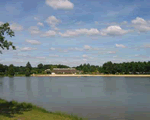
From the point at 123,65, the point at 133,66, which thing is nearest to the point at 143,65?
A: the point at 133,66

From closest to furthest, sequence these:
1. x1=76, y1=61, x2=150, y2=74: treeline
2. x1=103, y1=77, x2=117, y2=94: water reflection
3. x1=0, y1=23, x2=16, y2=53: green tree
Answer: x1=0, y1=23, x2=16, y2=53: green tree → x1=103, y1=77, x2=117, y2=94: water reflection → x1=76, y1=61, x2=150, y2=74: treeline

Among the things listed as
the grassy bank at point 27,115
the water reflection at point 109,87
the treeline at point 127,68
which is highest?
the treeline at point 127,68

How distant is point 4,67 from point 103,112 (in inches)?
6956

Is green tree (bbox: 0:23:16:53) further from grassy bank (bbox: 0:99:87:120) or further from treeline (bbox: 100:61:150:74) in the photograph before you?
treeline (bbox: 100:61:150:74)

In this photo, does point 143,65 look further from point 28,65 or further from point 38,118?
point 38,118

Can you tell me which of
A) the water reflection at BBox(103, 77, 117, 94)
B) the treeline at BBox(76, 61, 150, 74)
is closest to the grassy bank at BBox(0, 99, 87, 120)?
the water reflection at BBox(103, 77, 117, 94)

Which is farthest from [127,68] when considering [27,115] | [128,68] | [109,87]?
[27,115]

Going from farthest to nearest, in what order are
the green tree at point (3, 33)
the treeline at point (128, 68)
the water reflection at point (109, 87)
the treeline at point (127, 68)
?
the treeline at point (127, 68) → the treeline at point (128, 68) → the water reflection at point (109, 87) → the green tree at point (3, 33)

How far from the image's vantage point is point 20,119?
42.1 ft

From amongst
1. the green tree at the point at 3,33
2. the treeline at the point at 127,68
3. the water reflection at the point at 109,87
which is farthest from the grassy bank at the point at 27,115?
the treeline at the point at 127,68

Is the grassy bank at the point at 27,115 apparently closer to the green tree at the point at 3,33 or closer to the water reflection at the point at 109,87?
the green tree at the point at 3,33

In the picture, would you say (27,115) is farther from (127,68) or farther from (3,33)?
(127,68)

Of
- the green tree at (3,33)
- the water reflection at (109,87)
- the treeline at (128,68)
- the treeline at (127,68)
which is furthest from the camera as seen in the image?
the treeline at (127,68)

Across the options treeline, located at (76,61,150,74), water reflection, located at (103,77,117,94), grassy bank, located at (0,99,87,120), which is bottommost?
water reflection, located at (103,77,117,94)
